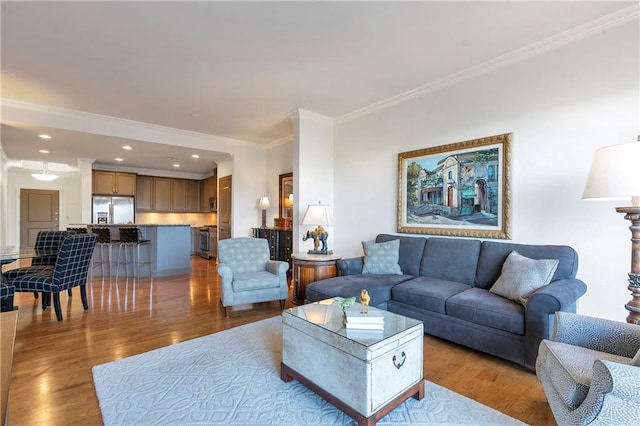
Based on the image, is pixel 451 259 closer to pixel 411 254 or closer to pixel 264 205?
pixel 411 254

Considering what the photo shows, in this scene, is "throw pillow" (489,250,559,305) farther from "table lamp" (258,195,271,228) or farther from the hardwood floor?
"table lamp" (258,195,271,228)

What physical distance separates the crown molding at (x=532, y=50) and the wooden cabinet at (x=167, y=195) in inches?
272

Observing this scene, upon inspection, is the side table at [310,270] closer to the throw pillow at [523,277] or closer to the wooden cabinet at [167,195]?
the throw pillow at [523,277]

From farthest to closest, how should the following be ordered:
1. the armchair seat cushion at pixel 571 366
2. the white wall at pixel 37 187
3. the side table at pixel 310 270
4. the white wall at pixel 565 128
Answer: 1. the white wall at pixel 37 187
2. the side table at pixel 310 270
3. the white wall at pixel 565 128
4. the armchair seat cushion at pixel 571 366

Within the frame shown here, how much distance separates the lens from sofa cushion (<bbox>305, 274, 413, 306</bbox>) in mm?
3035

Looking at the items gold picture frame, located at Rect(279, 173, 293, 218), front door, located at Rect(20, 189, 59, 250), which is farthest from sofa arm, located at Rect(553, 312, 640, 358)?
front door, located at Rect(20, 189, 59, 250)

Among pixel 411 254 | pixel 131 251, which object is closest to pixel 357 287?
pixel 411 254

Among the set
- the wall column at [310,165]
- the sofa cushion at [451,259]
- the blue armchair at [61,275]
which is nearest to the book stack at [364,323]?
the sofa cushion at [451,259]

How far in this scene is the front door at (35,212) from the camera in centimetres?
880

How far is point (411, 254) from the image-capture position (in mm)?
3660

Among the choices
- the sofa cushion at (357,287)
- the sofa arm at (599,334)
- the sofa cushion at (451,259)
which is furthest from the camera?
the sofa cushion at (451,259)

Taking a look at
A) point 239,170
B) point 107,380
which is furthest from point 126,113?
point 107,380

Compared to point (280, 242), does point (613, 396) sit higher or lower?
lower

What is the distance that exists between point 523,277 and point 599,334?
849 mm
